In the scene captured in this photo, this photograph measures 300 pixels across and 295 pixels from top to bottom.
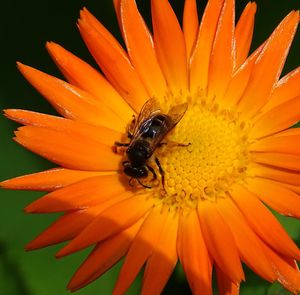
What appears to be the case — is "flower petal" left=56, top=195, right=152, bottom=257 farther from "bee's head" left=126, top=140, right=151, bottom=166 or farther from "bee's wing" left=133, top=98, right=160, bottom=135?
"bee's wing" left=133, top=98, right=160, bottom=135

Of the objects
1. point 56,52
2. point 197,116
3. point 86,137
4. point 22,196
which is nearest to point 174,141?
point 197,116

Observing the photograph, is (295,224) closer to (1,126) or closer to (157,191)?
(157,191)

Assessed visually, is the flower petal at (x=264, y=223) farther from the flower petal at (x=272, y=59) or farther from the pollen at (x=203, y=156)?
the flower petal at (x=272, y=59)

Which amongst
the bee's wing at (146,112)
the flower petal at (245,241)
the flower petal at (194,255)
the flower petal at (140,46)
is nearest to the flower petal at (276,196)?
the flower petal at (245,241)

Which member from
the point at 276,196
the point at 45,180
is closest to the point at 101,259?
the point at 45,180

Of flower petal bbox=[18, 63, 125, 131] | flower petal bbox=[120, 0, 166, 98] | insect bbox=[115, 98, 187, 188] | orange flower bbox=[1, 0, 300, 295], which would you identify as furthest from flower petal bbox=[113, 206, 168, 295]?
flower petal bbox=[120, 0, 166, 98]
